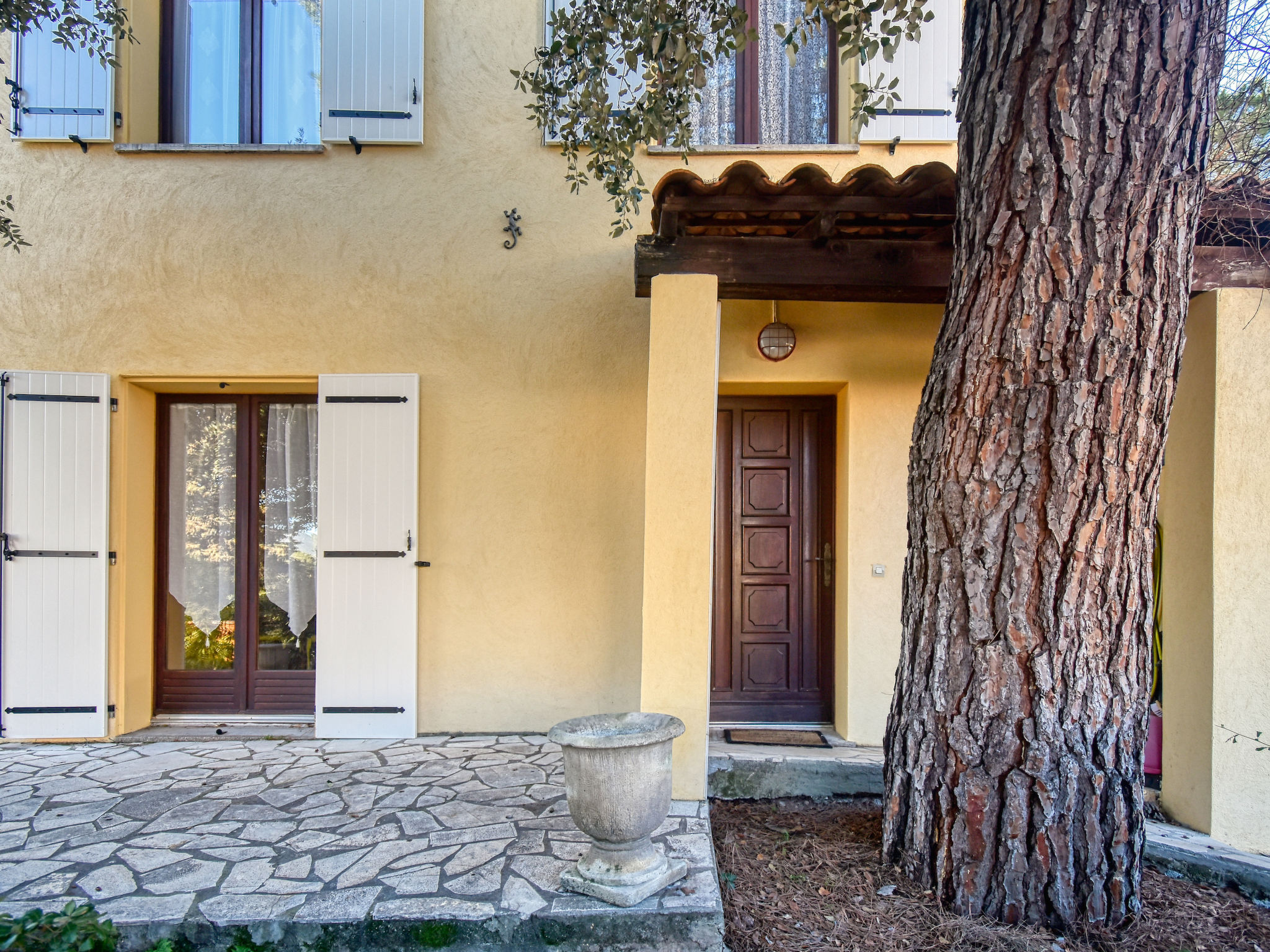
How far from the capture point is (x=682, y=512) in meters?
3.43

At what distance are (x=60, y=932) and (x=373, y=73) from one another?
450 centimetres

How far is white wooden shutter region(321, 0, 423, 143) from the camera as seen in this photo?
14.9ft

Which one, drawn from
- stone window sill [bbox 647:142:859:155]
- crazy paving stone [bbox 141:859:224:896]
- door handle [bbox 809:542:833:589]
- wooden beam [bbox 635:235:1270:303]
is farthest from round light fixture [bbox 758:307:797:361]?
crazy paving stone [bbox 141:859:224:896]

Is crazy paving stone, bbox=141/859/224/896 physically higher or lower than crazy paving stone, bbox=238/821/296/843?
higher

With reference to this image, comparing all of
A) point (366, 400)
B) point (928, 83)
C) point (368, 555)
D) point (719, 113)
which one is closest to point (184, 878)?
point (368, 555)

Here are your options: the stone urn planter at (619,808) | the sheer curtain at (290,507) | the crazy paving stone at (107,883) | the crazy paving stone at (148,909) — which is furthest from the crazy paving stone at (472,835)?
the sheer curtain at (290,507)

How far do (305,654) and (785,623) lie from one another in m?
3.13

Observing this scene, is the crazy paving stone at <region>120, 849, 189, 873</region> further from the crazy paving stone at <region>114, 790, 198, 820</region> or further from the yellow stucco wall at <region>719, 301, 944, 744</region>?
the yellow stucco wall at <region>719, 301, 944, 744</region>

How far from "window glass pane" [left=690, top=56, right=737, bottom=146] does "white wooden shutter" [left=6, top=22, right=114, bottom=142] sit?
3651mm

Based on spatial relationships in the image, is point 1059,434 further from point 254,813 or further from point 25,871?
point 25,871

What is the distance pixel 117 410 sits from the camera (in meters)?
4.57

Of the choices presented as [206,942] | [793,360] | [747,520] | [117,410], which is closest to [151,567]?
[117,410]

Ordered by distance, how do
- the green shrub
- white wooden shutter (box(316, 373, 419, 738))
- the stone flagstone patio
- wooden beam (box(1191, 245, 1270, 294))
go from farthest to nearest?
white wooden shutter (box(316, 373, 419, 738)), wooden beam (box(1191, 245, 1270, 294)), the stone flagstone patio, the green shrub

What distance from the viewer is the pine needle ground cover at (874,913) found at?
8.10ft
